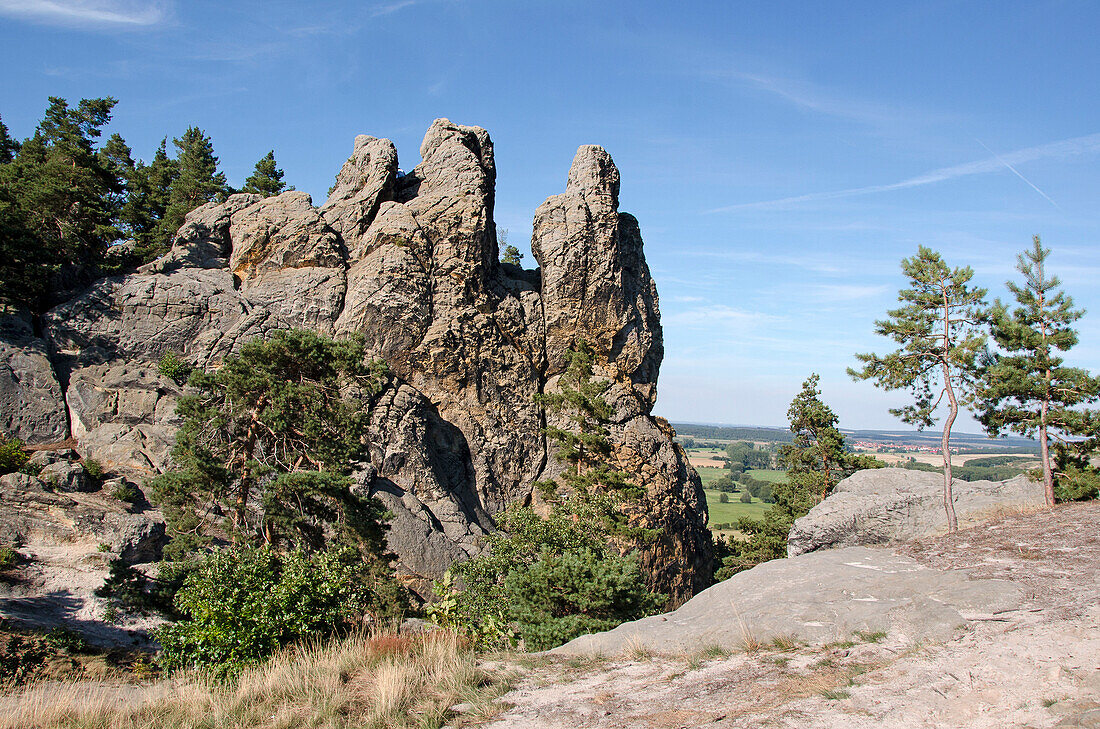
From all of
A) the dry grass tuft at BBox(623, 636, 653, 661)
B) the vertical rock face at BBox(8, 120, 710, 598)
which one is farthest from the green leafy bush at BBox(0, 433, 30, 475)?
the dry grass tuft at BBox(623, 636, 653, 661)

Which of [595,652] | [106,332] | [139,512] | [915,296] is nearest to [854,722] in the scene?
[595,652]

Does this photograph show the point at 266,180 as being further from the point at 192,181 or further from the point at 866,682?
the point at 866,682

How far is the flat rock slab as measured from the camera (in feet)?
31.0

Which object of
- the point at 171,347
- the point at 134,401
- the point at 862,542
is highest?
the point at 171,347

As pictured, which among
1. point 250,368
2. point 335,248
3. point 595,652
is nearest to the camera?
point 595,652

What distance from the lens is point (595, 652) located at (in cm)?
1013

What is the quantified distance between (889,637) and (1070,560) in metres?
5.93

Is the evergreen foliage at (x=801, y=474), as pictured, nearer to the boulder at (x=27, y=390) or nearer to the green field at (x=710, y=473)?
the boulder at (x=27, y=390)

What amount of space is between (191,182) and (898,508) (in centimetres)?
4896

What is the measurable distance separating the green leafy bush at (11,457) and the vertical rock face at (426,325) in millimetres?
2508

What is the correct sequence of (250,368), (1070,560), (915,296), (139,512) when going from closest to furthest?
(1070,560) → (250,368) → (915,296) → (139,512)

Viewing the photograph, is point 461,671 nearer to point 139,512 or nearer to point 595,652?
point 595,652

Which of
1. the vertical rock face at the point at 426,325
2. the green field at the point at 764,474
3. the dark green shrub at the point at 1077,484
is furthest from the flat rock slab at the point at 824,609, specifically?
the green field at the point at 764,474

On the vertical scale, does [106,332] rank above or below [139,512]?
above
